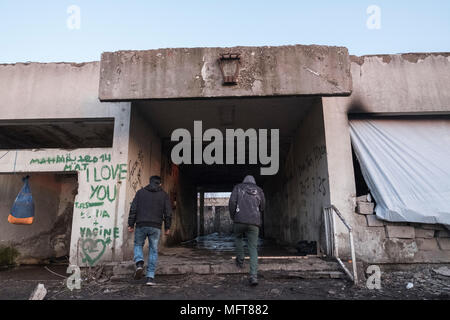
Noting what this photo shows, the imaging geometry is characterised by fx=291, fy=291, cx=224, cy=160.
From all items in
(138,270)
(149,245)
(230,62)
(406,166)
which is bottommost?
(138,270)

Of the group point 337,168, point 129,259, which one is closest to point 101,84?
point 129,259

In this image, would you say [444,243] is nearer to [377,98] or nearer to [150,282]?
[377,98]

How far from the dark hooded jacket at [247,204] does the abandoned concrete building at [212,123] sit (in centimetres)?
171

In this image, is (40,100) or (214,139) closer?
(40,100)

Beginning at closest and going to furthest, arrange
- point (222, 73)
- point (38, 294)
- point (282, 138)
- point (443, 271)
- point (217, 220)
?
point (38, 294) → point (443, 271) → point (222, 73) → point (282, 138) → point (217, 220)

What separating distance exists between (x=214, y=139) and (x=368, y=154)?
433 cm

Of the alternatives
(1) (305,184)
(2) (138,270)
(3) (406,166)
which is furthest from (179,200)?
(3) (406,166)

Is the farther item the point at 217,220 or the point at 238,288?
the point at 217,220

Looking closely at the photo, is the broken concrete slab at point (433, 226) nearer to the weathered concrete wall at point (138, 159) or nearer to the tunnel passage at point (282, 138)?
the tunnel passage at point (282, 138)

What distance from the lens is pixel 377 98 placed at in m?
6.40

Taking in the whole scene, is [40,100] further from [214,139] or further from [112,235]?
[214,139]

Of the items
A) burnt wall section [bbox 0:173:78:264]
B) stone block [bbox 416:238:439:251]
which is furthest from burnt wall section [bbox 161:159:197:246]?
stone block [bbox 416:238:439:251]

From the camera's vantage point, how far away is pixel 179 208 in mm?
11672

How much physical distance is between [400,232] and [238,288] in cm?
346
